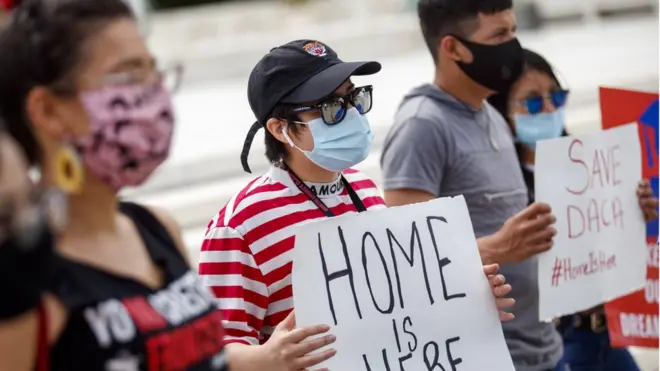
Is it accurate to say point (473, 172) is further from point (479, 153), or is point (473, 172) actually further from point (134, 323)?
point (134, 323)

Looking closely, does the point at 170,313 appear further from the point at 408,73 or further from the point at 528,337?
the point at 408,73

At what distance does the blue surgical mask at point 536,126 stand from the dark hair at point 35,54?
86.5 inches

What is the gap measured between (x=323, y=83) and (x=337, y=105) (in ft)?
0.31

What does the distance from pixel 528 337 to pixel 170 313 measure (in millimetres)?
1723

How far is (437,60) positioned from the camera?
3.73 metres

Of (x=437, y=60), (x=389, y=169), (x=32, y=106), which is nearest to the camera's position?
(x=32, y=106)

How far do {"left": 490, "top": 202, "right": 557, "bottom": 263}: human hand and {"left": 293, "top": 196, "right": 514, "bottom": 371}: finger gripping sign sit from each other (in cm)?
36

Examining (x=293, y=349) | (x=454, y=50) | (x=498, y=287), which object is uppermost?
(x=454, y=50)

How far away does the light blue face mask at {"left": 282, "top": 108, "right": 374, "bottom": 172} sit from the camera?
2.84 m

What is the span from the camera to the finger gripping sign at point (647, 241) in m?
4.04

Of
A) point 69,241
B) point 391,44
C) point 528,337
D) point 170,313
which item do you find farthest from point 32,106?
point 391,44

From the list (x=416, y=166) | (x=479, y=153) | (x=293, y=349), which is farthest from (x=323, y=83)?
(x=479, y=153)

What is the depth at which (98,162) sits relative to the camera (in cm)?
201

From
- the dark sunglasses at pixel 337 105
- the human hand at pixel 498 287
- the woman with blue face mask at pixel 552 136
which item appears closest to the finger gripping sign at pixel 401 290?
the human hand at pixel 498 287
